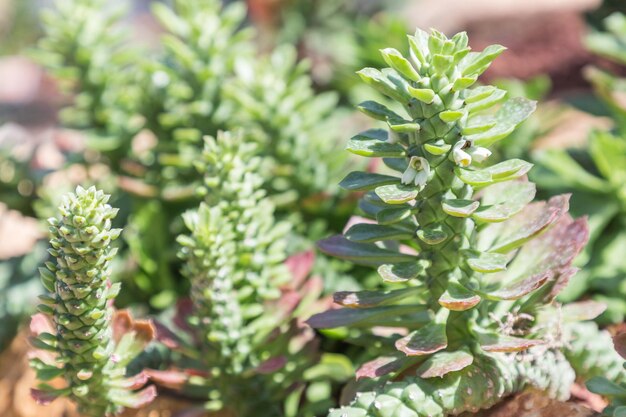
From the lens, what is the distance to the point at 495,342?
1.05 meters

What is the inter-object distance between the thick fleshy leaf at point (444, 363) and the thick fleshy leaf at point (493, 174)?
9.0 inches

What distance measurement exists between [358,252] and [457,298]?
0.17 meters

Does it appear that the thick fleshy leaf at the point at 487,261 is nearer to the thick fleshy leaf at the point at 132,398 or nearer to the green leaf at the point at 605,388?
→ the green leaf at the point at 605,388

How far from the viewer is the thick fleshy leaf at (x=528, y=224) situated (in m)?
1.05

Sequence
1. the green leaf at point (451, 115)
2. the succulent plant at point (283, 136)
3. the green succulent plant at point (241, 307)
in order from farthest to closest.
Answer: the succulent plant at point (283, 136)
the green succulent plant at point (241, 307)
the green leaf at point (451, 115)

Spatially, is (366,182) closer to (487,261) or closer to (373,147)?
(373,147)

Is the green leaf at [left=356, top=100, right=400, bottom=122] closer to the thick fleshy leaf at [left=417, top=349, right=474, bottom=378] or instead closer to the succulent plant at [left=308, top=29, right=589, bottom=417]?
the succulent plant at [left=308, top=29, right=589, bottom=417]

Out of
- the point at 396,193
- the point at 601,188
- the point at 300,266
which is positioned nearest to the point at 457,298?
the point at 396,193

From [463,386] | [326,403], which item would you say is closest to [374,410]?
[463,386]

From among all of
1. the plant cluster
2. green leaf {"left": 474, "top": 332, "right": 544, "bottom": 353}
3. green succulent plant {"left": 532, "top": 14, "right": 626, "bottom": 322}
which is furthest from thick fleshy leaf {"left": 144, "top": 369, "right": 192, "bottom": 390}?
green succulent plant {"left": 532, "top": 14, "right": 626, "bottom": 322}

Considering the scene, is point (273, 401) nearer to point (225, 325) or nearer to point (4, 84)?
point (225, 325)

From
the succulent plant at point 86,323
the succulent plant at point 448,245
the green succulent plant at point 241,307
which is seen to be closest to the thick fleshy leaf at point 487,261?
the succulent plant at point 448,245

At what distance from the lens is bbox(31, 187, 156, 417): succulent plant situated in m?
0.98

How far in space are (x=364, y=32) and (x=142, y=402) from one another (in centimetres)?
141
